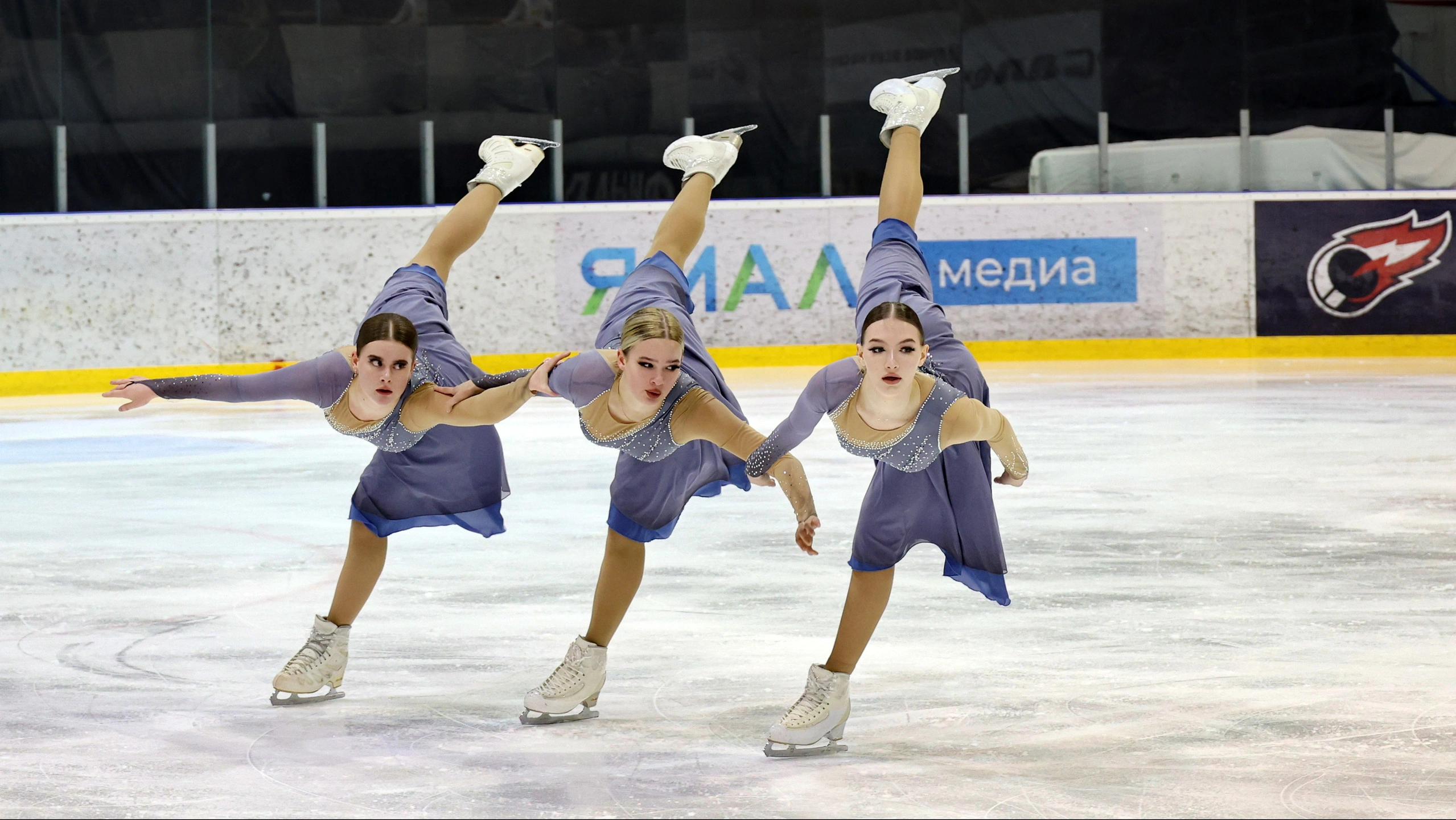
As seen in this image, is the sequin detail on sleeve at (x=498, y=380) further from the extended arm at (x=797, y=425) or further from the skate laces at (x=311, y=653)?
the skate laces at (x=311, y=653)

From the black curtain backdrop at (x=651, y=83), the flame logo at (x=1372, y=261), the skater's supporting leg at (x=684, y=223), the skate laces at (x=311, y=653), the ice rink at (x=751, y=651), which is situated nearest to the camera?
the ice rink at (x=751, y=651)

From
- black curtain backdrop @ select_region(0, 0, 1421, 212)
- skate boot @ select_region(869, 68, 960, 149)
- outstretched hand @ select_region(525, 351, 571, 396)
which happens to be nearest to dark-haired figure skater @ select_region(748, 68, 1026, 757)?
outstretched hand @ select_region(525, 351, 571, 396)

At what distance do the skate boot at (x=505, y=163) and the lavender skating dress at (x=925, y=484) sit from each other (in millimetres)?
1456

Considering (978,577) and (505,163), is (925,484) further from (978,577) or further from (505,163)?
(505,163)

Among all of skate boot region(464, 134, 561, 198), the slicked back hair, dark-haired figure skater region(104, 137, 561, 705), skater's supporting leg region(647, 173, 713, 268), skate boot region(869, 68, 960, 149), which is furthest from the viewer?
skate boot region(464, 134, 561, 198)

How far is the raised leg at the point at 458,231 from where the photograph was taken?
13.4 feet

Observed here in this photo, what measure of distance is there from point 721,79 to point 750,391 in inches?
190

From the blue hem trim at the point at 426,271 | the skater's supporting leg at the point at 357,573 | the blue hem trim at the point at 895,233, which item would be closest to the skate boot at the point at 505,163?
the blue hem trim at the point at 426,271

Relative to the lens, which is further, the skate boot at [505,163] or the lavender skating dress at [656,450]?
the skate boot at [505,163]

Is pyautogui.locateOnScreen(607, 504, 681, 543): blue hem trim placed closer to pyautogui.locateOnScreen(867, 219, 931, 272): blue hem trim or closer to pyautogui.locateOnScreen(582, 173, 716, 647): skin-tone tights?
pyautogui.locateOnScreen(582, 173, 716, 647): skin-tone tights

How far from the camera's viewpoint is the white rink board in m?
11.0

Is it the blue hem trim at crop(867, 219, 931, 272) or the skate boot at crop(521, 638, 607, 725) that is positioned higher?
the blue hem trim at crop(867, 219, 931, 272)

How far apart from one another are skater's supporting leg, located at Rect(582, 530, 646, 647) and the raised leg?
1.03 metres

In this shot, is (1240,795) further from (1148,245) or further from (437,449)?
(1148,245)
